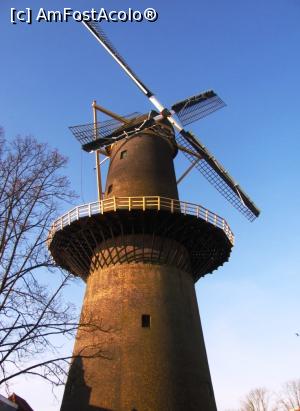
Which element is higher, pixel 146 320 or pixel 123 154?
pixel 123 154

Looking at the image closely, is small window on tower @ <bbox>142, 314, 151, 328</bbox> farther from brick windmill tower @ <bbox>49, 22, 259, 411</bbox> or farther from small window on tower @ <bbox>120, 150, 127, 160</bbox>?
small window on tower @ <bbox>120, 150, 127, 160</bbox>

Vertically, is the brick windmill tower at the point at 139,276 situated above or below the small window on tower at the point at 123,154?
below

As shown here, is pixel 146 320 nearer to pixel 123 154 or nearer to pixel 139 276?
pixel 139 276

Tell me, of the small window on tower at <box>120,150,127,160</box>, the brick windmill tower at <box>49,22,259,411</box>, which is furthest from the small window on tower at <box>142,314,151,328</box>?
the small window on tower at <box>120,150,127,160</box>

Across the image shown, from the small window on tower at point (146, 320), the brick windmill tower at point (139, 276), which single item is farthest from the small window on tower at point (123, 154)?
the small window on tower at point (146, 320)

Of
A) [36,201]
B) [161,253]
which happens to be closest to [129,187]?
[161,253]

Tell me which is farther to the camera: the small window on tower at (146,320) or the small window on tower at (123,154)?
the small window on tower at (123,154)

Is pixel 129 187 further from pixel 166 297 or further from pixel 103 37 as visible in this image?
pixel 103 37

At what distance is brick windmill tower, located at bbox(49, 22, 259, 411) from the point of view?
14.3 m

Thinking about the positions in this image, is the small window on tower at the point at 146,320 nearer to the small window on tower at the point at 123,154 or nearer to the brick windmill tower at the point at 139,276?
the brick windmill tower at the point at 139,276

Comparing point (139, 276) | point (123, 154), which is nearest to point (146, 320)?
point (139, 276)

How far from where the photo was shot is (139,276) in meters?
16.5

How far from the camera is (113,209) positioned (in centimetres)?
1667

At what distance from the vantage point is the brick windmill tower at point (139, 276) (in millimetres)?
14320
